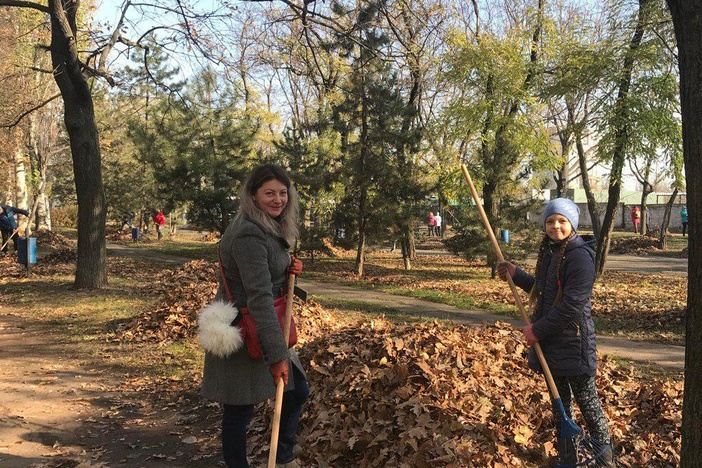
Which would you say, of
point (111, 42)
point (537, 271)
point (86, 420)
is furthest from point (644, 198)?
point (86, 420)

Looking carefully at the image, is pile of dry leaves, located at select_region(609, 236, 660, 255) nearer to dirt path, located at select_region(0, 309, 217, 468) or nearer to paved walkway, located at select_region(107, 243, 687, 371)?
paved walkway, located at select_region(107, 243, 687, 371)

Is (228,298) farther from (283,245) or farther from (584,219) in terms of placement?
(584,219)

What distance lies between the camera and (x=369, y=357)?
4922 millimetres

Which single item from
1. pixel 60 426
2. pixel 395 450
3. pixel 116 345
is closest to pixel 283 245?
pixel 395 450

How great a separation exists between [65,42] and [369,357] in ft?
31.4

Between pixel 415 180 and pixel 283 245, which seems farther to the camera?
pixel 415 180

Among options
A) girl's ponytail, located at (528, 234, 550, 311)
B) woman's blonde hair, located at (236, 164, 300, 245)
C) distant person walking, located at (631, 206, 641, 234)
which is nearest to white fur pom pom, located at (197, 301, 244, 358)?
woman's blonde hair, located at (236, 164, 300, 245)

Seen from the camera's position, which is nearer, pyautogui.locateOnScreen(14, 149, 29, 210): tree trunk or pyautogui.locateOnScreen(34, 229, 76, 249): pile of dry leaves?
pyautogui.locateOnScreen(34, 229, 76, 249): pile of dry leaves

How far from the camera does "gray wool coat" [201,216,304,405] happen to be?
3029mm

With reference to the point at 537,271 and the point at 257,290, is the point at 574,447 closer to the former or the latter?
the point at 537,271

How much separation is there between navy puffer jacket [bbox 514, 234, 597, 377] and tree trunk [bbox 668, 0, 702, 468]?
567 mm

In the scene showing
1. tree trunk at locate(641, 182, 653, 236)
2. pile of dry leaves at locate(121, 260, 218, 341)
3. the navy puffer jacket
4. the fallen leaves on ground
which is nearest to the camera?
the navy puffer jacket

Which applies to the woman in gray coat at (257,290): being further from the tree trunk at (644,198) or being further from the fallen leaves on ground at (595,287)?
the tree trunk at (644,198)

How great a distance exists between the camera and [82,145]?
449 inches
